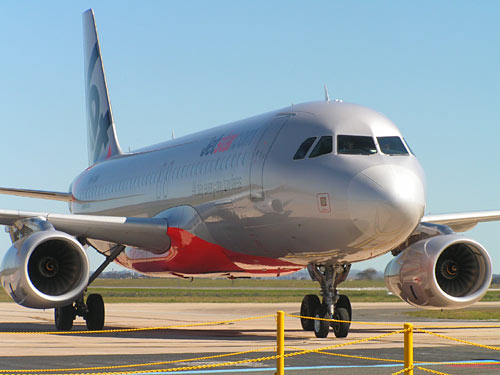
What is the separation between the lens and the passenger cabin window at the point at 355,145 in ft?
54.1

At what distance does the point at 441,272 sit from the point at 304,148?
410cm

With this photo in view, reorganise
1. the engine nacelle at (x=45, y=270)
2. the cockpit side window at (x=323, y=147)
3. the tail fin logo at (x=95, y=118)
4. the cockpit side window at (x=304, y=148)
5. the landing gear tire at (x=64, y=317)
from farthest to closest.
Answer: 1. the tail fin logo at (x=95, y=118)
2. the landing gear tire at (x=64, y=317)
3. the engine nacelle at (x=45, y=270)
4. the cockpit side window at (x=304, y=148)
5. the cockpit side window at (x=323, y=147)

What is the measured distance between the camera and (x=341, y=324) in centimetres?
1741

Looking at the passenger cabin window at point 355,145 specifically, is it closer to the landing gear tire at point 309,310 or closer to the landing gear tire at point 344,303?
the landing gear tire at point 344,303

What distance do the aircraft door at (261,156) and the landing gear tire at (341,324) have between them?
8.30 feet

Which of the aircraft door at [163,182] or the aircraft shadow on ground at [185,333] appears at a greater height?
the aircraft door at [163,182]

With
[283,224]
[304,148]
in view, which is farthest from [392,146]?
[283,224]

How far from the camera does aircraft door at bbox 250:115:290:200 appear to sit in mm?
17609

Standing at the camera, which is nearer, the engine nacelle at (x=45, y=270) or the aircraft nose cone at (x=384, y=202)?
the aircraft nose cone at (x=384, y=202)

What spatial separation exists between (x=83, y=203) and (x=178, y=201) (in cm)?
753

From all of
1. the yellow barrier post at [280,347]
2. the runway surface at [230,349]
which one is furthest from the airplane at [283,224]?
the yellow barrier post at [280,347]

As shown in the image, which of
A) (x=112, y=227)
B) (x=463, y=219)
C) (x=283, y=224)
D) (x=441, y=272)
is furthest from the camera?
(x=463, y=219)

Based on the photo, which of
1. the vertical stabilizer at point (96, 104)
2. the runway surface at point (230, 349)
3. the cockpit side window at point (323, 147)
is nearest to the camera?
the runway surface at point (230, 349)

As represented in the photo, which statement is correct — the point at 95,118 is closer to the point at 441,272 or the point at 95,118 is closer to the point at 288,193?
the point at 441,272
